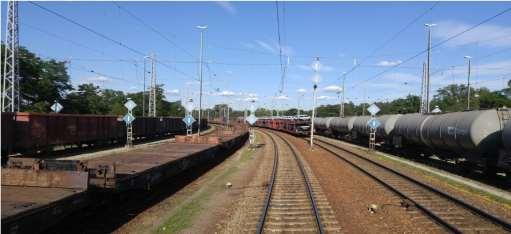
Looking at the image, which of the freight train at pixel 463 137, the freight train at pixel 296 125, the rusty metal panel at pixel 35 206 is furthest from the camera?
the freight train at pixel 296 125

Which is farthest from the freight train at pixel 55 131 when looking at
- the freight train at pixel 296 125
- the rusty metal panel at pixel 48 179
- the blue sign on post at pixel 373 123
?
the freight train at pixel 296 125

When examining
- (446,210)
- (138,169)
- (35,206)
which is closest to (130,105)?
(138,169)

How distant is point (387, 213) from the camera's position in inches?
516

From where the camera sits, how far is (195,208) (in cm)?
1362

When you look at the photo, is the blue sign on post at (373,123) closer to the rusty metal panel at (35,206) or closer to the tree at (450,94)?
the rusty metal panel at (35,206)

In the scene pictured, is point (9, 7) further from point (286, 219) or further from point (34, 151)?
point (286, 219)

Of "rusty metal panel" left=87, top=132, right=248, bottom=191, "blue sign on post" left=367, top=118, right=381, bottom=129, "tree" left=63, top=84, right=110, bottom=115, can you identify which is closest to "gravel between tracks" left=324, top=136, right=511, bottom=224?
"rusty metal panel" left=87, top=132, right=248, bottom=191

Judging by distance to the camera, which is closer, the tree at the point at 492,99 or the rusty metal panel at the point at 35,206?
the rusty metal panel at the point at 35,206

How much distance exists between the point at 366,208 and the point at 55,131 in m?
22.5

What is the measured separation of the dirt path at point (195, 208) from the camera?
11.2 metres

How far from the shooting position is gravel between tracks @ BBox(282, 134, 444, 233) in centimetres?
1144

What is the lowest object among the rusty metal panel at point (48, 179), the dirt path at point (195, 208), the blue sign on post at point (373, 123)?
the dirt path at point (195, 208)

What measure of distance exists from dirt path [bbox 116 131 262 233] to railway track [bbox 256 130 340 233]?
42.5 inches

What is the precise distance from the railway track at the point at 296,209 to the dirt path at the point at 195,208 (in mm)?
1079
